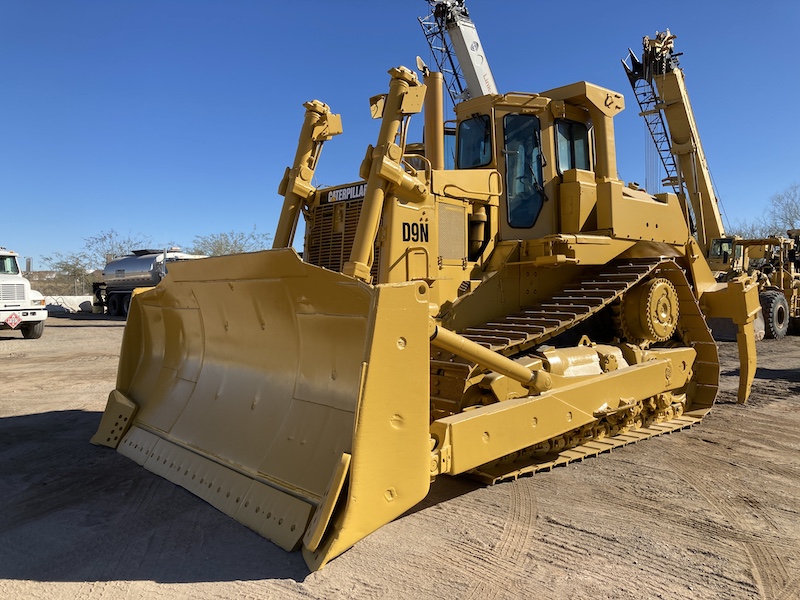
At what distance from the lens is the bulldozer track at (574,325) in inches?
188

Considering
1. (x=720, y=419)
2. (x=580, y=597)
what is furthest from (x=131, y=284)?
(x=580, y=597)

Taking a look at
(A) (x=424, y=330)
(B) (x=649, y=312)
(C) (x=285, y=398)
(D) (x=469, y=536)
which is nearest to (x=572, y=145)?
(B) (x=649, y=312)

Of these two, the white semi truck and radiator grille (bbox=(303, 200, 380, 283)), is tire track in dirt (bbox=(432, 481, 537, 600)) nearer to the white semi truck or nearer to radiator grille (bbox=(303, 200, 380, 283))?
radiator grille (bbox=(303, 200, 380, 283))

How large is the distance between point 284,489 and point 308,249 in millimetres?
2969

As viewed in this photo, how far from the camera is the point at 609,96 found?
21.1 feet

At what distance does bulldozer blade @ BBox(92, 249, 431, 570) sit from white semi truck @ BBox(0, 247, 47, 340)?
13.3 m

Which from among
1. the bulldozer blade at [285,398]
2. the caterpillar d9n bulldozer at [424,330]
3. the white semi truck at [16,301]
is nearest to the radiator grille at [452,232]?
the caterpillar d9n bulldozer at [424,330]

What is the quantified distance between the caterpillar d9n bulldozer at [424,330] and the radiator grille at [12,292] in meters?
13.2

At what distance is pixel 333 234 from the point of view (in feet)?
18.7

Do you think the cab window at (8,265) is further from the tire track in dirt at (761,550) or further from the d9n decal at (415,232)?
the tire track in dirt at (761,550)

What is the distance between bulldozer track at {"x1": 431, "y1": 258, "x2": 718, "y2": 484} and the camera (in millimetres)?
4773

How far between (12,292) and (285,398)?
15730mm

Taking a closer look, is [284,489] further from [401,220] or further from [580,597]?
[401,220]

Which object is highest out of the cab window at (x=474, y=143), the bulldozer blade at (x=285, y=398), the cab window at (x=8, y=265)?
the cab window at (x=474, y=143)
